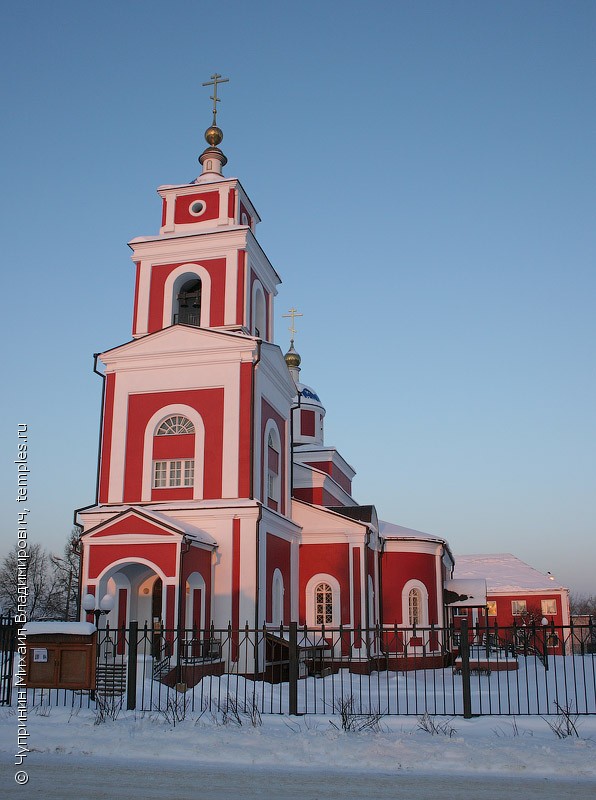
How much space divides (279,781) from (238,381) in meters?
14.9

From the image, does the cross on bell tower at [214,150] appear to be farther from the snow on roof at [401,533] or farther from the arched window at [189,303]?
the snow on roof at [401,533]

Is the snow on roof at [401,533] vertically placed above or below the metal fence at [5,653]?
above

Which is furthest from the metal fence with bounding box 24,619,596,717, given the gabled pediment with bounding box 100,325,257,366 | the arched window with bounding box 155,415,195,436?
the gabled pediment with bounding box 100,325,257,366

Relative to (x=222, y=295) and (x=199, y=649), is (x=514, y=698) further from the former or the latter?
(x=222, y=295)

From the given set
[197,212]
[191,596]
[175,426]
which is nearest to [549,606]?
[175,426]

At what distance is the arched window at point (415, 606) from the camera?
27.8 meters

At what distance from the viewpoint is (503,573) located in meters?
57.5

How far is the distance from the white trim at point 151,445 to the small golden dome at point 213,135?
954cm

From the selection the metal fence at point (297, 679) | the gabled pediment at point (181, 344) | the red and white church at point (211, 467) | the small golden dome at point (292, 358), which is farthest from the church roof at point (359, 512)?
the small golden dome at point (292, 358)

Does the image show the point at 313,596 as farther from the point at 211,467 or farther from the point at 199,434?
the point at 199,434

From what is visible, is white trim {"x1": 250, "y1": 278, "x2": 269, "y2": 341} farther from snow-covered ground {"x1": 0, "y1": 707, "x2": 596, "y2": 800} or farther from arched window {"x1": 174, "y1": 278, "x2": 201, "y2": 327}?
snow-covered ground {"x1": 0, "y1": 707, "x2": 596, "y2": 800}

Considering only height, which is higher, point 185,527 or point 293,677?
point 185,527

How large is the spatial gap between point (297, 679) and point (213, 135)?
62.7 feet

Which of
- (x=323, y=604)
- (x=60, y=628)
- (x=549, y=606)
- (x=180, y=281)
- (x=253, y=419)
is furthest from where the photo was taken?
(x=549, y=606)
